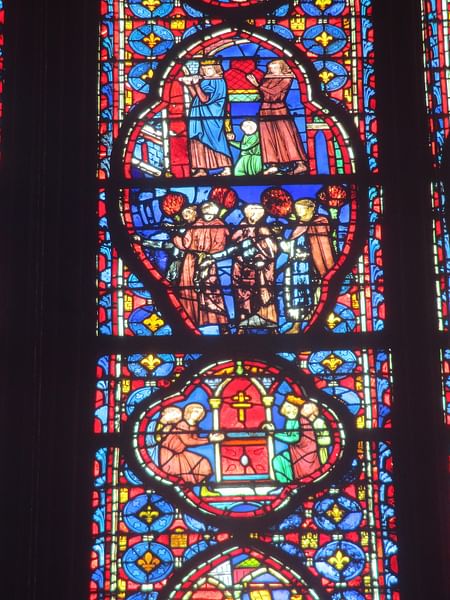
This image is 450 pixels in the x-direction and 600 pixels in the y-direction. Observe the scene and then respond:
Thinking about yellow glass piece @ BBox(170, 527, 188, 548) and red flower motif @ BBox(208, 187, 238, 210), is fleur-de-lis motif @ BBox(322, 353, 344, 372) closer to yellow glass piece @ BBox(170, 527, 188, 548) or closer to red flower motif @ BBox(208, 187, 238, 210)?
red flower motif @ BBox(208, 187, 238, 210)

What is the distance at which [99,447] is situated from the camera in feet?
32.4

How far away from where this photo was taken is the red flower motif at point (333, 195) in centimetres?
1049

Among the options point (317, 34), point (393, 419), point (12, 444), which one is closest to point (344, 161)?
point (317, 34)

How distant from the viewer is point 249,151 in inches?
420

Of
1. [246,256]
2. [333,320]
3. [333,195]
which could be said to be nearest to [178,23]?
[333,195]

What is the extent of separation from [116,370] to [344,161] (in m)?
1.78

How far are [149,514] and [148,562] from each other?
0.83 feet

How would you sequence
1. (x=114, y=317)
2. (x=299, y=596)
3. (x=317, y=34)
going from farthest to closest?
(x=317, y=34) → (x=114, y=317) → (x=299, y=596)

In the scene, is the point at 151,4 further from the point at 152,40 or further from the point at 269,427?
the point at 269,427

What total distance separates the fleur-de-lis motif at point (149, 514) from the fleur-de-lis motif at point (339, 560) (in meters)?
0.92

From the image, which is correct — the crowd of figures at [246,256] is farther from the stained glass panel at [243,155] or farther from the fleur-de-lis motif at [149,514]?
the fleur-de-lis motif at [149,514]

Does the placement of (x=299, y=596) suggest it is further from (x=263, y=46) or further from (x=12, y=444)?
(x=263, y=46)

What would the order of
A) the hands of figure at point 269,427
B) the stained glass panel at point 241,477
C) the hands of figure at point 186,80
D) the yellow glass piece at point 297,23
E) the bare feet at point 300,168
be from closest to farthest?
the stained glass panel at point 241,477 < the hands of figure at point 269,427 < the bare feet at point 300,168 < the hands of figure at point 186,80 < the yellow glass piece at point 297,23

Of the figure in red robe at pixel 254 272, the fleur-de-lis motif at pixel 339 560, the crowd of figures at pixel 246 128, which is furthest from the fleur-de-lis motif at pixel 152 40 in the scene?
the fleur-de-lis motif at pixel 339 560
